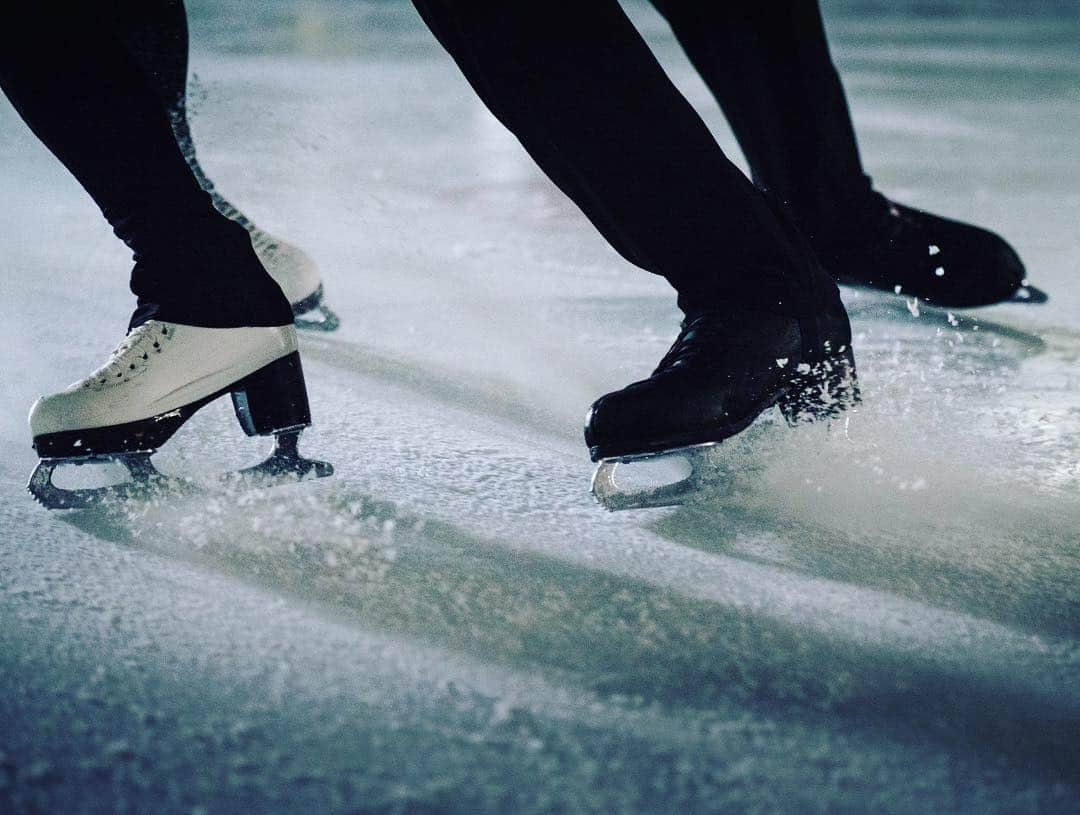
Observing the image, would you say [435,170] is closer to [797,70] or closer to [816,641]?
[797,70]

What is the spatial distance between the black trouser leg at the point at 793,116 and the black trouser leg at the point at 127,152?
860 mm

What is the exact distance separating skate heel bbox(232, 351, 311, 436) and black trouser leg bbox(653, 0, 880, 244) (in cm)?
87

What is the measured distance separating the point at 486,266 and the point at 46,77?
1.34 metres

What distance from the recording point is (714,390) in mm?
1327

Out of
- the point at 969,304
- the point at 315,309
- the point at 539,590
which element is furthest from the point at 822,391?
the point at 315,309

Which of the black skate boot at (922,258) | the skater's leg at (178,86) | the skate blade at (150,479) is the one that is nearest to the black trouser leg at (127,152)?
the skate blade at (150,479)

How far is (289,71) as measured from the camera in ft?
18.4

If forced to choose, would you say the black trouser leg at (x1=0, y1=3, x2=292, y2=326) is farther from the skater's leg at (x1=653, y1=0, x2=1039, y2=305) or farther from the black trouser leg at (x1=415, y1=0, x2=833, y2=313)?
the skater's leg at (x1=653, y1=0, x2=1039, y2=305)

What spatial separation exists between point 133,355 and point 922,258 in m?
1.25

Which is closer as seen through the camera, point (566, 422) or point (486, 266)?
point (566, 422)

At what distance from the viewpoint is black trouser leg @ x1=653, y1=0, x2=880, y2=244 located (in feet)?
6.30

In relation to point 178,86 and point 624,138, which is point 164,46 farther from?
point 624,138

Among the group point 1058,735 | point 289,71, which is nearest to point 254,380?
point 1058,735

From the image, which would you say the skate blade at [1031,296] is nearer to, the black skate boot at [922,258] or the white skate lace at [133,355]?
the black skate boot at [922,258]
